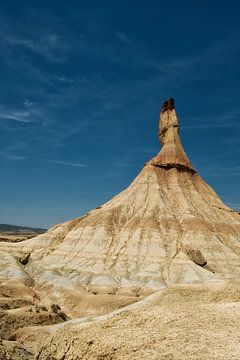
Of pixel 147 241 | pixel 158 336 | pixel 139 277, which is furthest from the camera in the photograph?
pixel 147 241

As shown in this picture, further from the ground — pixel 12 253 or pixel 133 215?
pixel 133 215

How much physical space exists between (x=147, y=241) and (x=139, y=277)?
9.49 m

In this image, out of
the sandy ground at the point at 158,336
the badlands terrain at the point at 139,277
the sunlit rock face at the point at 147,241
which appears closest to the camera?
the sandy ground at the point at 158,336

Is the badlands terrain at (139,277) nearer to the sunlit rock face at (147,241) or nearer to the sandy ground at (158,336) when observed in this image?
the sandy ground at (158,336)

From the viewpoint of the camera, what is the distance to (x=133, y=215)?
7881 centimetres

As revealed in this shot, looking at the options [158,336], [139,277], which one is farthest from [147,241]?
[158,336]

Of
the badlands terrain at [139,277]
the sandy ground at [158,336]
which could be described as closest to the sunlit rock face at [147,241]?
the badlands terrain at [139,277]

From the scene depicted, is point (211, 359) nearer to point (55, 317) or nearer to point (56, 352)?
point (56, 352)

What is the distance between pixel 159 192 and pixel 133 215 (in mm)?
7177

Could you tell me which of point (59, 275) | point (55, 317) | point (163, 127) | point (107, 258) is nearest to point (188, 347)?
point (55, 317)

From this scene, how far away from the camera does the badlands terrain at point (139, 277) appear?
65.0 feet

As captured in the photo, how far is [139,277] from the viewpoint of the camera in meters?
62.7

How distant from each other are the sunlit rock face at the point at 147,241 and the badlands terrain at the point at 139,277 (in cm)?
20

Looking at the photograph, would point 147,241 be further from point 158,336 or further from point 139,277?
point 158,336
